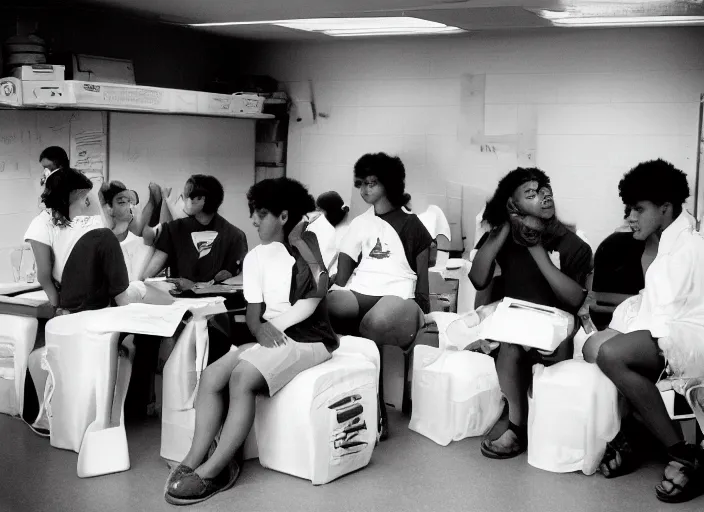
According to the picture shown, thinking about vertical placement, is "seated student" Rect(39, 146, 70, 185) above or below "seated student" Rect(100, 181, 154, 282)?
above

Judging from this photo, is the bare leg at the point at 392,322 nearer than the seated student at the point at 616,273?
No

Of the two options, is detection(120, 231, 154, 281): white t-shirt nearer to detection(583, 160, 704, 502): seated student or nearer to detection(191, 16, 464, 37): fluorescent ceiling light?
detection(191, 16, 464, 37): fluorescent ceiling light

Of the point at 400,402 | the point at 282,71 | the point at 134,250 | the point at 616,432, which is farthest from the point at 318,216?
the point at 616,432

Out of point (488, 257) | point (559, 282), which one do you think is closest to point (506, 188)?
point (488, 257)

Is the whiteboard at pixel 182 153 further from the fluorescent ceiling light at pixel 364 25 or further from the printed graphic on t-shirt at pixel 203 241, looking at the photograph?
the printed graphic on t-shirt at pixel 203 241

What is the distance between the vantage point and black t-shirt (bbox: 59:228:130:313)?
3732 millimetres

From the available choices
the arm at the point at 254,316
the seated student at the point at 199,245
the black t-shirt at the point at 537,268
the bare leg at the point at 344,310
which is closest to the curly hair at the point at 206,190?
the seated student at the point at 199,245

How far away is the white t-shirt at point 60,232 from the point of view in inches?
149

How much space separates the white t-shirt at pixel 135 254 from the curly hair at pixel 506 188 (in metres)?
2.05

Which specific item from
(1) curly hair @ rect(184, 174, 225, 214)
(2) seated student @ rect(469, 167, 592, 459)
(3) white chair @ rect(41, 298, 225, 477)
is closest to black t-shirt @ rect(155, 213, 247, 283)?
(1) curly hair @ rect(184, 174, 225, 214)

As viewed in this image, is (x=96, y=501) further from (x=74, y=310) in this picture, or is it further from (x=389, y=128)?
(x=389, y=128)

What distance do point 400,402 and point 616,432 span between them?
1.18 m

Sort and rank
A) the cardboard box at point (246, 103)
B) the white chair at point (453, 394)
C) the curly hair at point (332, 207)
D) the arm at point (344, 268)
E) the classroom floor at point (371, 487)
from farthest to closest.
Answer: the cardboard box at point (246, 103)
the curly hair at point (332, 207)
the arm at point (344, 268)
the white chair at point (453, 394)
the classroom floor at point (371, 487)

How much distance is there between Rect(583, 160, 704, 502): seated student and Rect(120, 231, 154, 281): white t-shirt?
2.54 metres
